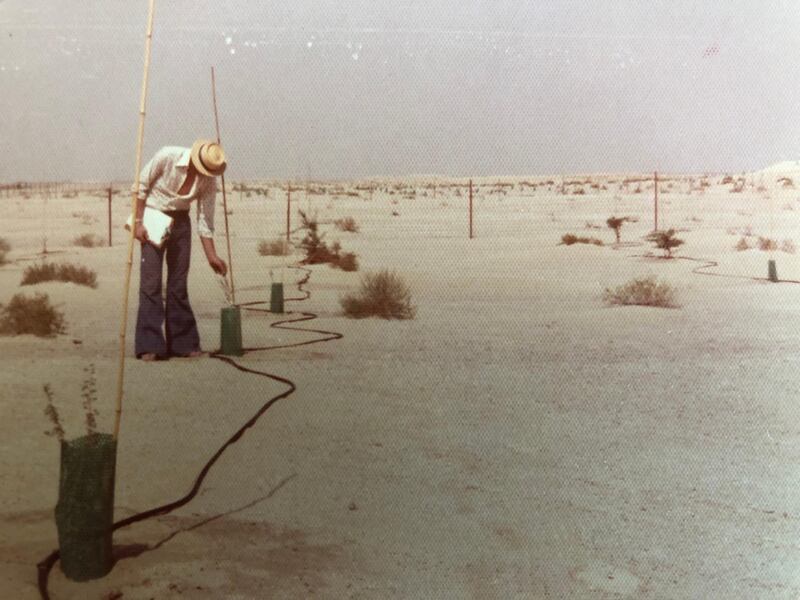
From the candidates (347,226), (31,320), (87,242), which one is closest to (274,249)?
(87,242)

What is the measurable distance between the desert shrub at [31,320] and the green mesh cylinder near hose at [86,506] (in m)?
7.80

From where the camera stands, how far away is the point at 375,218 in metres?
44.9

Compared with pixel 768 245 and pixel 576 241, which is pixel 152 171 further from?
pixel 576 241

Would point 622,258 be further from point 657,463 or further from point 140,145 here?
point 140,145

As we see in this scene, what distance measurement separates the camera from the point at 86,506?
456 centimetres

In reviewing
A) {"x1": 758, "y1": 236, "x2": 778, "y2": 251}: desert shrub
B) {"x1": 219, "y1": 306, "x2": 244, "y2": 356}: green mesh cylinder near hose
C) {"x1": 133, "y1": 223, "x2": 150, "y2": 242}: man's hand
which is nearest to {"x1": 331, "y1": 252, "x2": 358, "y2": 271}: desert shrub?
{"x1": 758, "y1": 236, "x2": 778, "y2": 251}: desert shrub

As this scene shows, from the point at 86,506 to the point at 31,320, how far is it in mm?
8171

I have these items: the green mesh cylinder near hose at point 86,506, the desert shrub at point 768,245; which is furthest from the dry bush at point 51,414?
the desert shrub at point 768,245

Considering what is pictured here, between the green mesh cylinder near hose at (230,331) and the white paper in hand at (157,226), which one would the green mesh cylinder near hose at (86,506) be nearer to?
the white paper in hand at (157,226)

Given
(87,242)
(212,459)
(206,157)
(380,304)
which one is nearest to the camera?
(212,459)

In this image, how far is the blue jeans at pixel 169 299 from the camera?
959cm

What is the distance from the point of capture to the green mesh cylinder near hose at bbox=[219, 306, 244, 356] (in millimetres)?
10250

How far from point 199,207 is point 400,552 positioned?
5213 millimetres

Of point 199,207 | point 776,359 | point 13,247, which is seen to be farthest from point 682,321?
point 13,247
